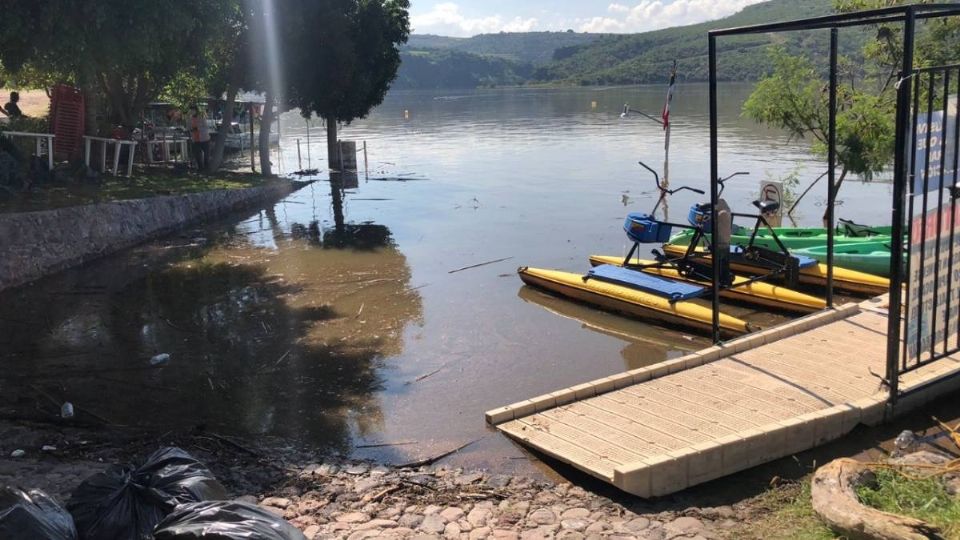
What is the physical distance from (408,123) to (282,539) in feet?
180

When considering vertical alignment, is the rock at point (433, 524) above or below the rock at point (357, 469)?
above

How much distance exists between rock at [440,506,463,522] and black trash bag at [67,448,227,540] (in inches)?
54.6

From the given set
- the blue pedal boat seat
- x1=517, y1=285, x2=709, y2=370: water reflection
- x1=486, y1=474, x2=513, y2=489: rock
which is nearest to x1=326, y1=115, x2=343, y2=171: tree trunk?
x1=517, y1=285, x2=709, y2=370: water reflection

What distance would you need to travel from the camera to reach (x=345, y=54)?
78.6 ft

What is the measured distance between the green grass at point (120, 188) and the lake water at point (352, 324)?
1.28m

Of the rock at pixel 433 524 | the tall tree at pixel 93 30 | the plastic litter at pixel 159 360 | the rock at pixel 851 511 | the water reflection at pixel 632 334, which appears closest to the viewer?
the rock at pixel 851 511

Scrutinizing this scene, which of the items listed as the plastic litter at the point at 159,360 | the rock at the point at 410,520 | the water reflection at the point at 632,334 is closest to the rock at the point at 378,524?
the rock at the point at 410,520

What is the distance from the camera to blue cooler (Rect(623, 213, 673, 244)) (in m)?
10.5

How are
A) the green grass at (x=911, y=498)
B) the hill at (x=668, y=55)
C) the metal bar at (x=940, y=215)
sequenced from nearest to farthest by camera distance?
the green grass at (x=911, y=498) < the metal bar at (x=940, y=215) < the hill at (x=668, y=55)

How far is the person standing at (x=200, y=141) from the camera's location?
2336 centimetres

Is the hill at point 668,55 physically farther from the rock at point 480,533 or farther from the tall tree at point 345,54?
the rock at point 480,533

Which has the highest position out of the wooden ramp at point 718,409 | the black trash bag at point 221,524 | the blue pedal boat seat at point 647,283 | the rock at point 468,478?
the black trash bag at point 221,524

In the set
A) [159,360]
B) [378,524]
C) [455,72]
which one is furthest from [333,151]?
[455,72]

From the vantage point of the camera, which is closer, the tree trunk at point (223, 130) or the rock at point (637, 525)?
the rock at point (637, 525)
